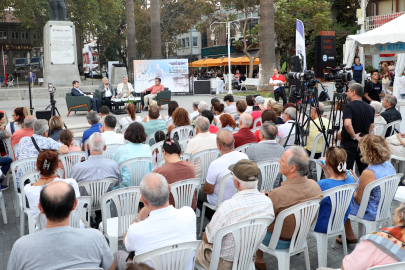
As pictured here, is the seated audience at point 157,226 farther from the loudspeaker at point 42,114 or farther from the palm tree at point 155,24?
the palm tree at point 155,24

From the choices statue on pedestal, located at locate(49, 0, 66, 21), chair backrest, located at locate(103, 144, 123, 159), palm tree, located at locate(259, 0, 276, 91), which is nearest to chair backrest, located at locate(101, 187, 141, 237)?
chair backrest, located at locate(103, 144, 123, 159)

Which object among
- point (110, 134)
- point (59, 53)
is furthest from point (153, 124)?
point (59, 53)

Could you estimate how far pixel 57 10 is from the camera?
64.3 ft

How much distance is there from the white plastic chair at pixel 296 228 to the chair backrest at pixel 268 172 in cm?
116

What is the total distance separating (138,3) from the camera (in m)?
37.8

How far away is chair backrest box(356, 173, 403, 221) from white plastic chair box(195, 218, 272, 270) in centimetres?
125

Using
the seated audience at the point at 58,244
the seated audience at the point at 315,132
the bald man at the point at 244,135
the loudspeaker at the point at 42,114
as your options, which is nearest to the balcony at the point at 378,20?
the seated audience at the point at 315,132

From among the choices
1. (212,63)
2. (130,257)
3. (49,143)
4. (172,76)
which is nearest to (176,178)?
(130,257)

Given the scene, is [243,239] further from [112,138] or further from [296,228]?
[112,138]

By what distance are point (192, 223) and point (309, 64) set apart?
30283mm

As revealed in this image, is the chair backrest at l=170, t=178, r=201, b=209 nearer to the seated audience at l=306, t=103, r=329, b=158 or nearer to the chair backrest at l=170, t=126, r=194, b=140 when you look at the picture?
the chair backrest at l=170, t=126, r=194, b=140

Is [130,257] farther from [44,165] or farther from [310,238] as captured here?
[310,238]

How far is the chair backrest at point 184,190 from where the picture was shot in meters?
3.59

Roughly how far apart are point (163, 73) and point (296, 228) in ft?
54.7
